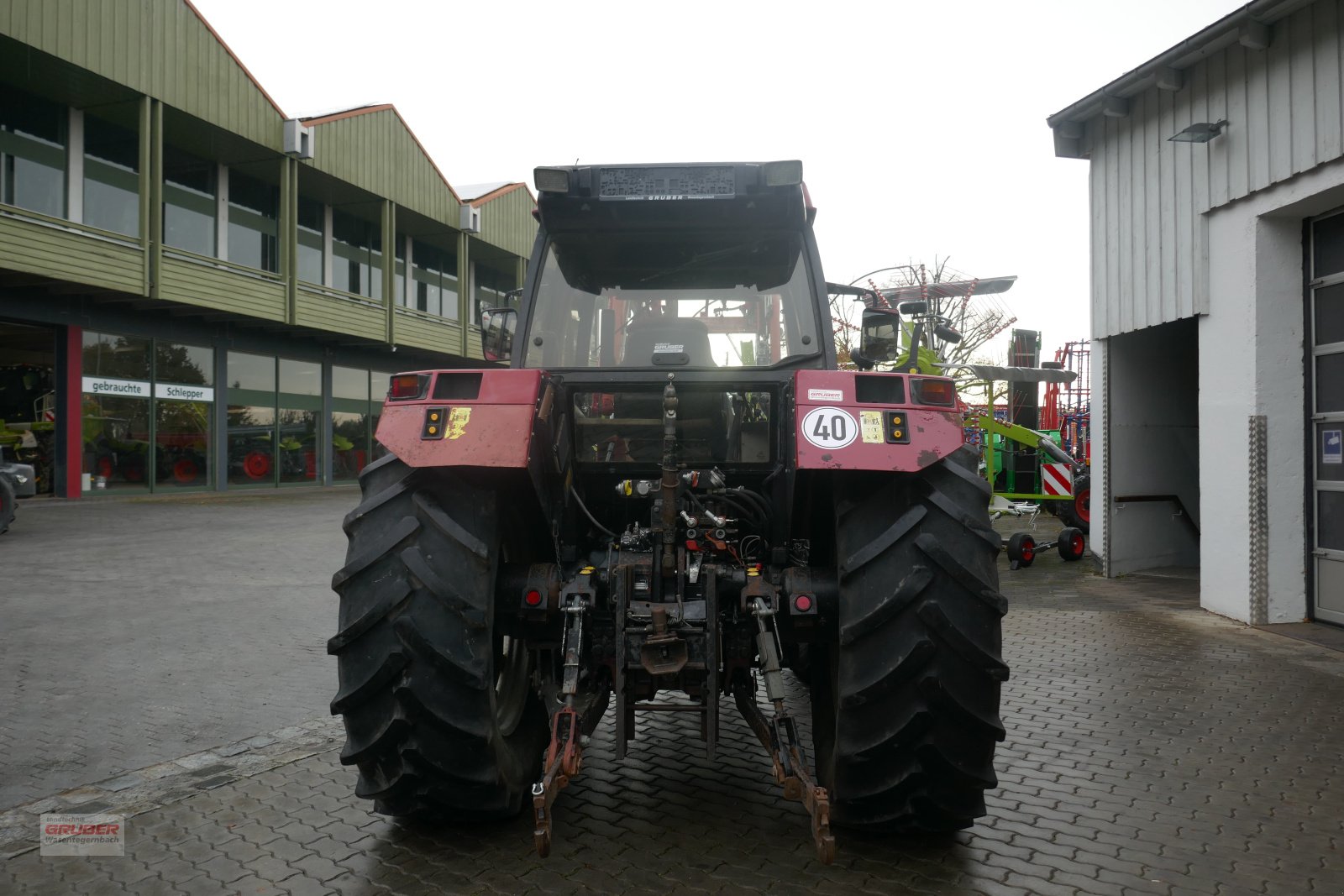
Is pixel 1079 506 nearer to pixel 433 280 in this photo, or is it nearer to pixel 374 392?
pixel 374 392

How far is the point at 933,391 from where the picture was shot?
3.52 metres

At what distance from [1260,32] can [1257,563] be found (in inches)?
170

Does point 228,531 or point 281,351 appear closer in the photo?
point 228,531

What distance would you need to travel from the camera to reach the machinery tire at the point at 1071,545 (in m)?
12.2

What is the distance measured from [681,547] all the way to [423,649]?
3.20 feet

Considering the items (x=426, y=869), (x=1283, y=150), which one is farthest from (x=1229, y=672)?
(x=426, y=869)

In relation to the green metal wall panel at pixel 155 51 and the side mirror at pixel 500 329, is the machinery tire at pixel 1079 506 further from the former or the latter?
the green metal wall panel at pixel 155 51

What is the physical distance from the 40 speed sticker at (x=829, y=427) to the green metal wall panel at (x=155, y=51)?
19.1m

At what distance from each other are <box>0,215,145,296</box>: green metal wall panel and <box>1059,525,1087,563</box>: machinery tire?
17878mm

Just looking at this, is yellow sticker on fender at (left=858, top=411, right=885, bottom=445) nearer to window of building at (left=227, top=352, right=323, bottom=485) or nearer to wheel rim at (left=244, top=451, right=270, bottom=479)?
window of building at (left=227, top=352, right=323, bottom=485)

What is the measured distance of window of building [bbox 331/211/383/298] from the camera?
91.4 feet

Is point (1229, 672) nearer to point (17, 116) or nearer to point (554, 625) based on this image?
point (554, 625)

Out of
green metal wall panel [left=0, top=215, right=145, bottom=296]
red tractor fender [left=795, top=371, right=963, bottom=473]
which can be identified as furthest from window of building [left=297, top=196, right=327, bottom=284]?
red tractor fender [left=795, top=371, right=963, bottom=473]

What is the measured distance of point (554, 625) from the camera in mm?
3689
